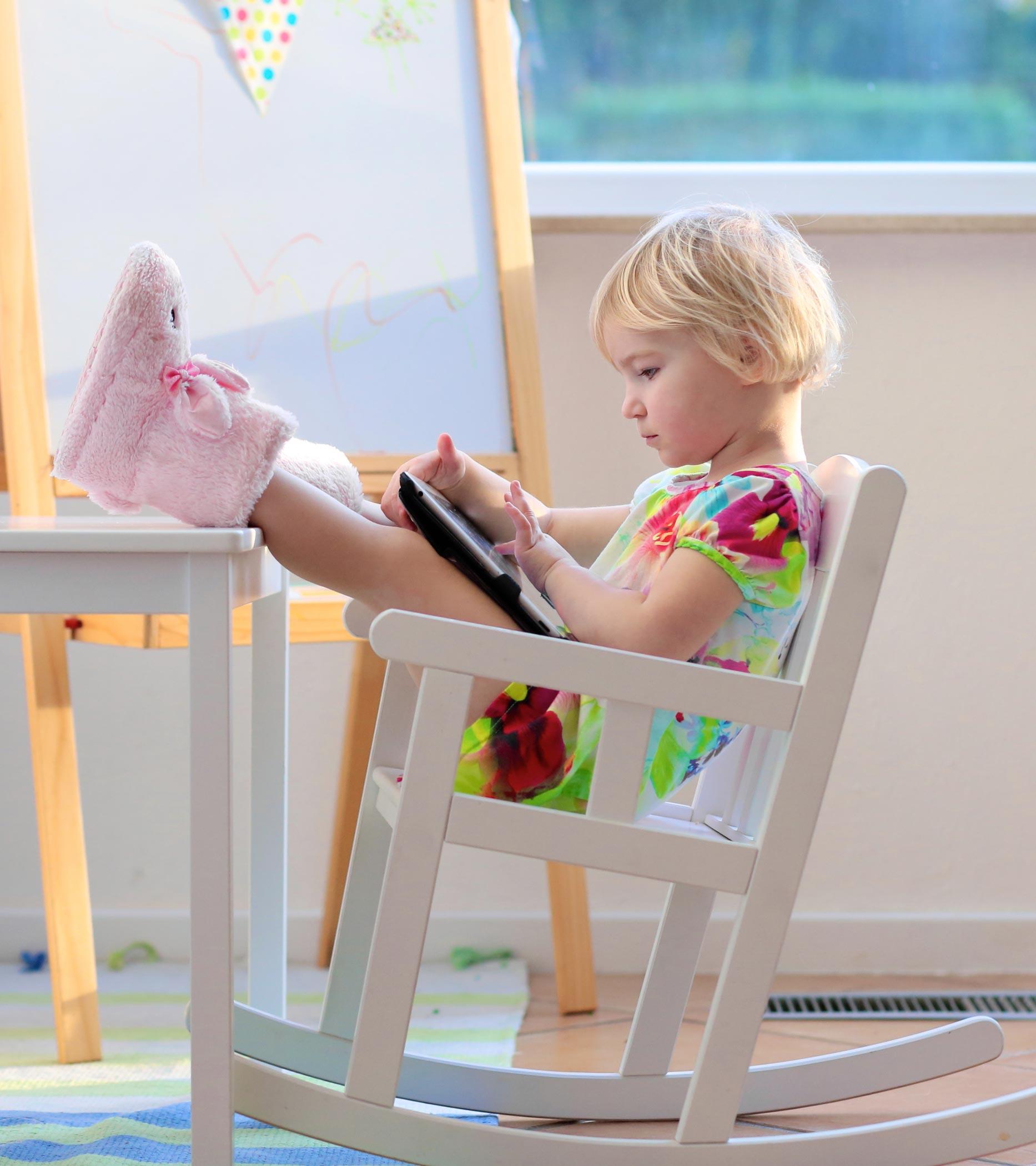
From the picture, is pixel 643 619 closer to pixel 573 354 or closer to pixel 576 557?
pixel 576 557

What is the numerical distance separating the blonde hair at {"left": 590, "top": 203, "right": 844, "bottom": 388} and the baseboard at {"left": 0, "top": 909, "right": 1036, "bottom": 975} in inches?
30.4

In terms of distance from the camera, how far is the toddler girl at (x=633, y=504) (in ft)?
2.27

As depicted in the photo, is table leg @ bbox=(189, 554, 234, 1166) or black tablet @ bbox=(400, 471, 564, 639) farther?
black tablet @ bbox=(400, 471, 564, 639)

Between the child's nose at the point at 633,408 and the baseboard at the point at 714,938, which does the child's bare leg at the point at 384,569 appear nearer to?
the child's nose at the point at 633,408

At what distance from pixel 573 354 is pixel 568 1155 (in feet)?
2.99

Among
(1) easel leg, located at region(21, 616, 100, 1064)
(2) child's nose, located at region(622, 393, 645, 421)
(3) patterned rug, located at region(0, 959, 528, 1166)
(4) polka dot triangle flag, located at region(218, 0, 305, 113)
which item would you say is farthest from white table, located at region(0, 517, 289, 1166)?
(4) polka dot triangle flag, located at region(218, 0, 305, 113)

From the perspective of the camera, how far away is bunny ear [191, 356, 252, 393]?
0.71m

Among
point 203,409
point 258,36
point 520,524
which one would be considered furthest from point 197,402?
point 258,36

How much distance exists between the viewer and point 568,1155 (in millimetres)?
695

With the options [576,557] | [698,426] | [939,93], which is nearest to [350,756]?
[576,557]

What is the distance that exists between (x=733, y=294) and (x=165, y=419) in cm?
40

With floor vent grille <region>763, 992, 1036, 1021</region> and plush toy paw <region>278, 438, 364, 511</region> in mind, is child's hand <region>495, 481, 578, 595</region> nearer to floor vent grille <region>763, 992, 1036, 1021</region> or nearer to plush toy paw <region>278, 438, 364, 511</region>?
plush toy paw <region>278, 438, 364, 511</region>

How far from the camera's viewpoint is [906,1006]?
1266mm

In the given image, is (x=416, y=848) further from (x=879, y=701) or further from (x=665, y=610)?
(x=879, y=701)
